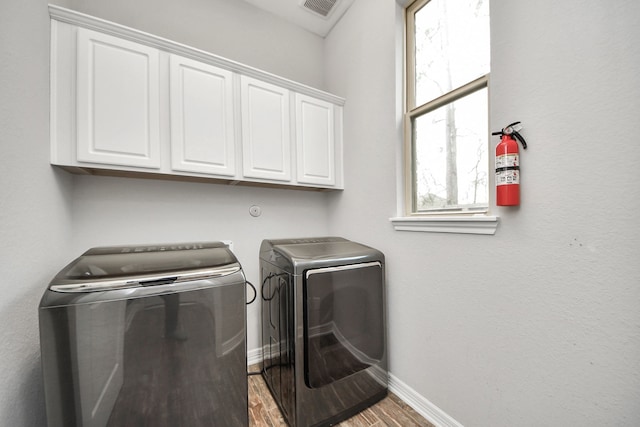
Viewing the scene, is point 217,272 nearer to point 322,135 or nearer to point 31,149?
point 31,149

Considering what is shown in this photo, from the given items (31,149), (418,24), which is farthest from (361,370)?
(418,24)

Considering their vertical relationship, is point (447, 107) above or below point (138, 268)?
above

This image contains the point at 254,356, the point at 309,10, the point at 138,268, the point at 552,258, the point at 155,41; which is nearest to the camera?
the point at 552,258

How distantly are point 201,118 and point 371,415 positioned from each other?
2191mm

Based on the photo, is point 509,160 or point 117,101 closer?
point 509,160

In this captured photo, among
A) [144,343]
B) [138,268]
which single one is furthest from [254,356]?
[138,268]

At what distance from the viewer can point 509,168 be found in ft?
3.26

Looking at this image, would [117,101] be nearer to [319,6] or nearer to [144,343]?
[144,343]

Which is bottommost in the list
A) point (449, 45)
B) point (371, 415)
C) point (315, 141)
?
point (371, 415)

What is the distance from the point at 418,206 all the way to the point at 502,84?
0.79 metres

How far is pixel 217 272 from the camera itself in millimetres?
1092

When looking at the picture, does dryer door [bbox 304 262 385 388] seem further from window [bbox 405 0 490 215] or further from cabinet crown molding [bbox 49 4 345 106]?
cabinet crown molding [bbox 49 4 345 106]

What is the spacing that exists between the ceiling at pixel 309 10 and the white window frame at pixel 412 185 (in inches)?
30.2

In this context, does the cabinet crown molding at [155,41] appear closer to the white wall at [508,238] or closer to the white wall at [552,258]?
the white wall at [508,238]
